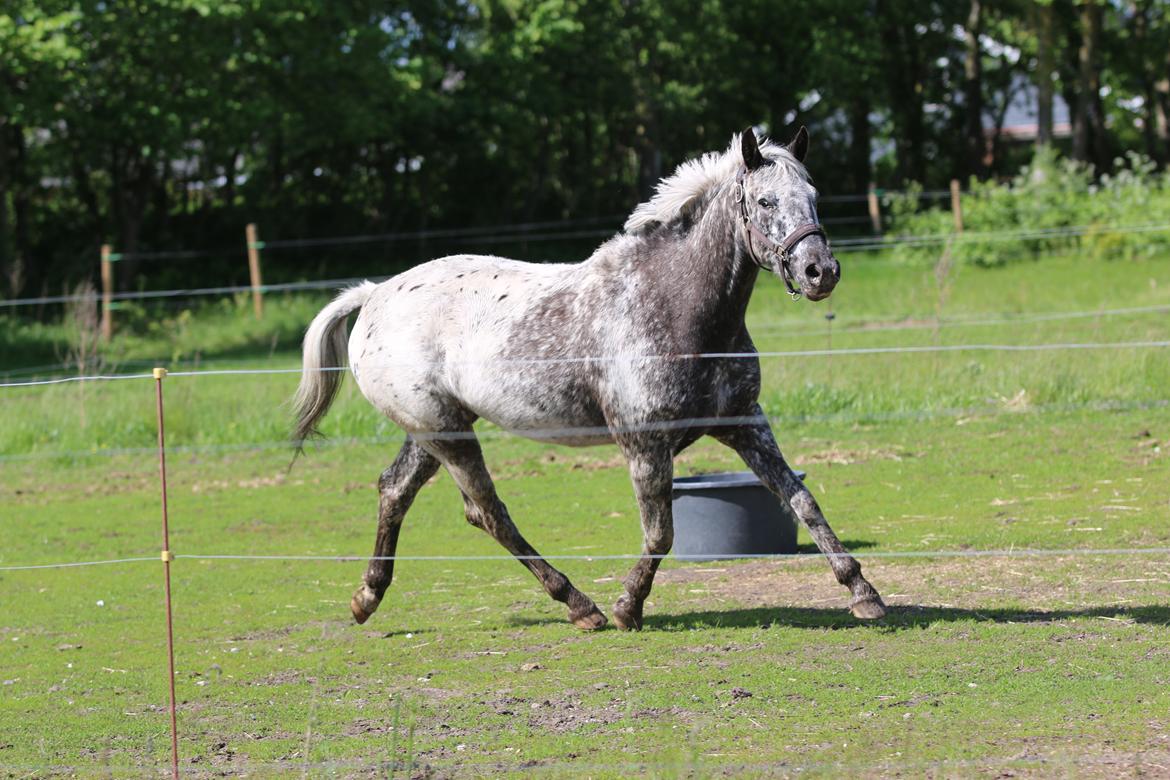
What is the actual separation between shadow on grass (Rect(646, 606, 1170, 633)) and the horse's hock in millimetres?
1087

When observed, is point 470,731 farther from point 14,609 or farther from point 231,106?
point 231,106

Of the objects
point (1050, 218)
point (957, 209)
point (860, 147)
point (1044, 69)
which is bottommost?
point (1050, 218)

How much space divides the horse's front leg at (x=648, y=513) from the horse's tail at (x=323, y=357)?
1.94 meters

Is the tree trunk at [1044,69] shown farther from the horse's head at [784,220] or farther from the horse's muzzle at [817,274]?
the horse's muzzle at [817,274]

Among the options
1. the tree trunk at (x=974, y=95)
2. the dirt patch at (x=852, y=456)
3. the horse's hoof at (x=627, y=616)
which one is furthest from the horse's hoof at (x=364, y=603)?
the tree trunk at (x=974, y=95)

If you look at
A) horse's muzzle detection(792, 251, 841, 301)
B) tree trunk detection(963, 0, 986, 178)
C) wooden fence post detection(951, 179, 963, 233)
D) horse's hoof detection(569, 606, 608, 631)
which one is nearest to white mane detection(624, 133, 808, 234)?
horse's muzzle detection(792, 251, 841, 301)

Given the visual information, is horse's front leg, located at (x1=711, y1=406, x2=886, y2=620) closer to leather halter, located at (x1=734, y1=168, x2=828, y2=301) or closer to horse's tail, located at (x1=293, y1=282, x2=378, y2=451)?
leather halter, located at (x1=734, y1=168, x2=828, y2=301)

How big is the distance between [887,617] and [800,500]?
77cm

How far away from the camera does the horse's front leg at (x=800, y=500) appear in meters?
6.58

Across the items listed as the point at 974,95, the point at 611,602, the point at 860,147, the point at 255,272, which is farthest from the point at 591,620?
the point at 974,95

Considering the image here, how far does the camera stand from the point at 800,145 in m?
6.76

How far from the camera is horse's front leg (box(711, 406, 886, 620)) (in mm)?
6578

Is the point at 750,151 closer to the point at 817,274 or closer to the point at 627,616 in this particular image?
the point at 817,274

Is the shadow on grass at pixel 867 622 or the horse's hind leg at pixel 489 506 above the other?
the horse's hind leg at pixel 489 506
